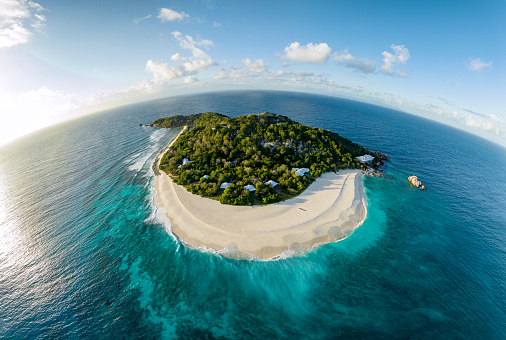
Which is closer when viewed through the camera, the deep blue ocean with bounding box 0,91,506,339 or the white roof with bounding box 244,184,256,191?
the deep blue ocean with bounding box 0,91,506,339

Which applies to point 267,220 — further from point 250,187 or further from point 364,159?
point 364,159

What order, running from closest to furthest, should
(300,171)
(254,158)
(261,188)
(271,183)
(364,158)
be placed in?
(261,188) → (271,183) → (300,171) → (254,158) → (364,158)

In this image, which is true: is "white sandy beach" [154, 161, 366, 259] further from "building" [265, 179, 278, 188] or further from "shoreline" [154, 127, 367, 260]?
"building" [265, 179, 278, 188]

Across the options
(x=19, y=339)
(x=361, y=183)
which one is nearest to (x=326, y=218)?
(x=361, y=183)

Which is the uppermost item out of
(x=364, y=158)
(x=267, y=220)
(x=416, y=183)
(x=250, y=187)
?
(x=364, y=158)

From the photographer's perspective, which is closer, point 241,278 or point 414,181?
point 241,278

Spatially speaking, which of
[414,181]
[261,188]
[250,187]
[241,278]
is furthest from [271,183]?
[414,181]

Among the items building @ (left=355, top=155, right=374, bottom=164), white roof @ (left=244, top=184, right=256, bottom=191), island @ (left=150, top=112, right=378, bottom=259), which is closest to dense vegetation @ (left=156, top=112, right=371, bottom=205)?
island @ (left=150, top=112, right=378, bottom=259)

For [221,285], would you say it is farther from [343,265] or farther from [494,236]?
[494,236]
